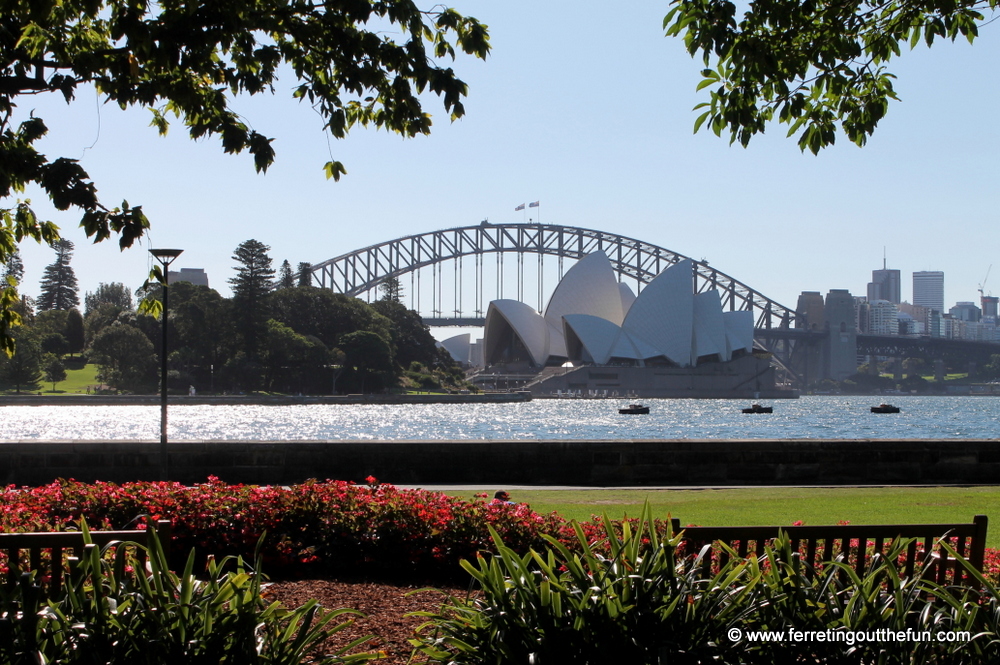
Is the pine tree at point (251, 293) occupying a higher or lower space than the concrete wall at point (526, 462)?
higher

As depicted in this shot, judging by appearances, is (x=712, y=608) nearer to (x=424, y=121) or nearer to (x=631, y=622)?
(x=631, y=622)

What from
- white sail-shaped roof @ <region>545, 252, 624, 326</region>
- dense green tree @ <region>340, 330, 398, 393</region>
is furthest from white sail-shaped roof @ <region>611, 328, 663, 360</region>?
dense green tree @ <region>340, 330, 398, 393</region>

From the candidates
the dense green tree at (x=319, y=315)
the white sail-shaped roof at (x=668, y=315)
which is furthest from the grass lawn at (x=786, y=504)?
the white sail-shaped roof at (x=668, y=315)

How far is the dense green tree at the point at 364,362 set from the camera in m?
86.8

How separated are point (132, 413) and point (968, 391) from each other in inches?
5195

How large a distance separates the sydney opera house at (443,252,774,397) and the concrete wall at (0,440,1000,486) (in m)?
84.4

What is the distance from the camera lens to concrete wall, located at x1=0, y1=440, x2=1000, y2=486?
13867 mm

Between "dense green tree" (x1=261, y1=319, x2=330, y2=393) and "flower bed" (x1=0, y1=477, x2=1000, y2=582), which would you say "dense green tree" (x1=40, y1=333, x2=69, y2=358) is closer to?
"dense green tree" (x1=261, y1=319, x2=330, y2=393)

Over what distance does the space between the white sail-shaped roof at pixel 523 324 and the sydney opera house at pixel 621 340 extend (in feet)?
0.38

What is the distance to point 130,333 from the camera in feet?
260

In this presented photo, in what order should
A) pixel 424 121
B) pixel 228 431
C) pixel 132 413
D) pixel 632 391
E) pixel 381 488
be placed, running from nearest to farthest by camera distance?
pixel 424 121 → pixel 381 488 → pixel 228 431 → pixel 132 413 → pixel 632 391

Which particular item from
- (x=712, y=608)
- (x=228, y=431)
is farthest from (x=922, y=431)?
(x=712, y=608)

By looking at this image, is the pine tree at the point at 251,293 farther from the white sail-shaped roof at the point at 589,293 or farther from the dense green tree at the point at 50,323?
the white sail-shaped roof at the point at 589,293

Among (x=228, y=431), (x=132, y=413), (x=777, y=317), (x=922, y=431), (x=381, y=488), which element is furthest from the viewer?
(x=777, y=317)
